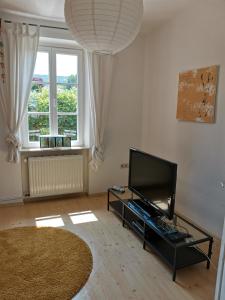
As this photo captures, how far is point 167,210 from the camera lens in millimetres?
2371

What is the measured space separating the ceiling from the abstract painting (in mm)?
776

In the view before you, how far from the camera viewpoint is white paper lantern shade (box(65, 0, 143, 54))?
1.23 m

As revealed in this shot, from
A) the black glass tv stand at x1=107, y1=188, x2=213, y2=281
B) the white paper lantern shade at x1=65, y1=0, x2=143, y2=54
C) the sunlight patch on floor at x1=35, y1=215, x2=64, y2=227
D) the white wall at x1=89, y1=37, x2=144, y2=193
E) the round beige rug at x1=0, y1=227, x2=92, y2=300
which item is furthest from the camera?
the white wall at x1=89, y1=37, x2=144, y2=193

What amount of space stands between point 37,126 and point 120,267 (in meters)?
2.32

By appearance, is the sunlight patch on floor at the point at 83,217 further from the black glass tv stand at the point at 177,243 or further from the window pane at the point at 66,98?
the window pane at the point at 66,98

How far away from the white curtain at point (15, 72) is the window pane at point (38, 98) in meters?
0.27

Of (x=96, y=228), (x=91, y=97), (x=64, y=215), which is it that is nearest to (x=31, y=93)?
(x=91, y=97)

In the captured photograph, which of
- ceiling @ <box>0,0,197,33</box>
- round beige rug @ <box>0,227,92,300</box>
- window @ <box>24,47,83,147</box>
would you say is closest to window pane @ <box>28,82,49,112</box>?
window @ <box>24,47,83,147</box>

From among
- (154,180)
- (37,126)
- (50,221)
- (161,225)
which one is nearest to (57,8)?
Answer: (37,126)

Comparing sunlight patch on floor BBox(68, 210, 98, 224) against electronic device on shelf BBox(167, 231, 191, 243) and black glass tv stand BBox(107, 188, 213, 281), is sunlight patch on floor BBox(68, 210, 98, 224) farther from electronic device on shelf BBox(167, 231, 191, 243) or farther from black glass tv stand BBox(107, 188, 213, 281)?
electronic device on shelf BBox(167, 231, 191, 243)

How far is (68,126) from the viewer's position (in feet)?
12.2

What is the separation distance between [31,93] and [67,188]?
4.95 feet

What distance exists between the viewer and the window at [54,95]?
3.46 m

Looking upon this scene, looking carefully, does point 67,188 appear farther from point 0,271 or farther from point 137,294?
point 137,294
